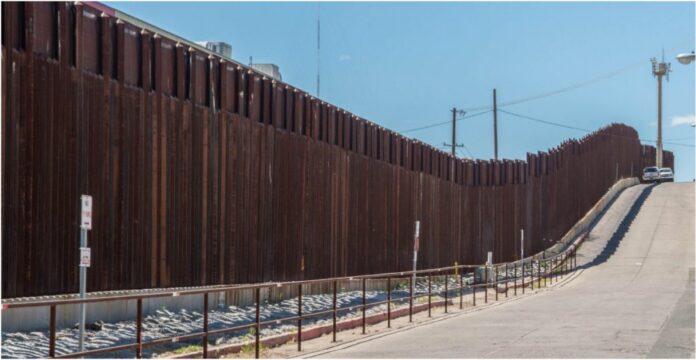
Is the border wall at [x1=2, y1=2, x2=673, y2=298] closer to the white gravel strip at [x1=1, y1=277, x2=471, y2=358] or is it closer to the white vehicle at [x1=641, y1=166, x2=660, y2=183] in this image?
the white gravel strip at [x1=1, y1=277, x2=471, y2=358]

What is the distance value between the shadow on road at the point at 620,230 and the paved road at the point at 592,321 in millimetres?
119

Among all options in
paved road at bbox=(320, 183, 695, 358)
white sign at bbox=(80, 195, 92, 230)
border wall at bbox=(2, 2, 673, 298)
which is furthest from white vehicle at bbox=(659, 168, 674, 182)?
white sign at bbox=(80, 195, 92, 230)

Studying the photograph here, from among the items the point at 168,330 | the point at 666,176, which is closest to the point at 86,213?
the point at 168,330

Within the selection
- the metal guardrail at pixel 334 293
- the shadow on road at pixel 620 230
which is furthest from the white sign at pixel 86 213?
the shadow on road at pixel 620 230

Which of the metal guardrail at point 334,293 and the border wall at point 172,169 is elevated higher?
the border wall at point 172,169

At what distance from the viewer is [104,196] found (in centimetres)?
1738

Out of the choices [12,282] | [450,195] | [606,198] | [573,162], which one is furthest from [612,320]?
[606,198]

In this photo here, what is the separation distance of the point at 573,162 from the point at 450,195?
66.6ft

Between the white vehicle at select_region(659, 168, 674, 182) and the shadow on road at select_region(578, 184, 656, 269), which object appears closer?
the shadow on road at select_region(578, 184, 656, 269)

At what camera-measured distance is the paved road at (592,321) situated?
50.5 ft

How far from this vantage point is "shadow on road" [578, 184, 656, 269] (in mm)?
46062

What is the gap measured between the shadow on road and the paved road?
0.12m

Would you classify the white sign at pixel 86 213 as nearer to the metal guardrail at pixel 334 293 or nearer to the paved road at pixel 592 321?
the metal guardrail at pixel 334 293

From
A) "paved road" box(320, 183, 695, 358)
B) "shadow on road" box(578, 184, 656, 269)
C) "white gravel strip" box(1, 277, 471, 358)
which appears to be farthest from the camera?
"shadow on road" box(578, 184, 656, 269)
